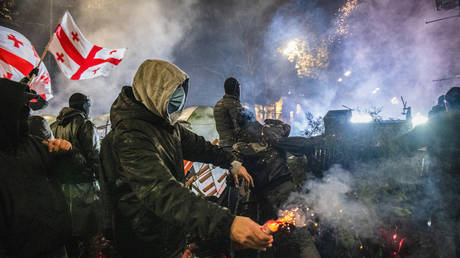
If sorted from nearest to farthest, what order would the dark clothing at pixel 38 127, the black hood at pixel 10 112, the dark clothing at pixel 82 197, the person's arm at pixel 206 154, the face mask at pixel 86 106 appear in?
1. the black hood at pixel 10 112
2. the dark clothing at pixel 82 197
3. the person's arm at pixel 206 154
4. the dark clothing at pixel 38 127
5. the face mask at pixel 86 106

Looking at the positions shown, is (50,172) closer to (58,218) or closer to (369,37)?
(58,218)

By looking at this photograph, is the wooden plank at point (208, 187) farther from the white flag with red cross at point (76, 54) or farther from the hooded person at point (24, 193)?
the hooded person at point (24, 193)

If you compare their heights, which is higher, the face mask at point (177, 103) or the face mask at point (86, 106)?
the face mask at point (86, 106)

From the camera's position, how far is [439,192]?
3248mm

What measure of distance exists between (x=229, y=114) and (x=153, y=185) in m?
3.03

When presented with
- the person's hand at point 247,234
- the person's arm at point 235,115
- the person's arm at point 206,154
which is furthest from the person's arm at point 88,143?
the person's hand at point 247,234

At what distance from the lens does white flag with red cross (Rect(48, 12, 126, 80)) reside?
5090 millimetres

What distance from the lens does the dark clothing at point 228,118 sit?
416 cm

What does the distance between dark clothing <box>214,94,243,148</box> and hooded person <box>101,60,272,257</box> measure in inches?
87.3

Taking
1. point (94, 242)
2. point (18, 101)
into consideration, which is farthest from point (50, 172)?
point (94, 242)

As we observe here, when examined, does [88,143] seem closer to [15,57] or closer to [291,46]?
[15,57]

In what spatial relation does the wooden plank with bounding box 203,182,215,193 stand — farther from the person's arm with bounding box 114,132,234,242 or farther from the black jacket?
the person's arm with bounding box 114,132,234,242

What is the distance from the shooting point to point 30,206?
5.47 ft

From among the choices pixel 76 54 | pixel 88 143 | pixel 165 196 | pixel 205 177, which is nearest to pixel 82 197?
pixel 165 196
